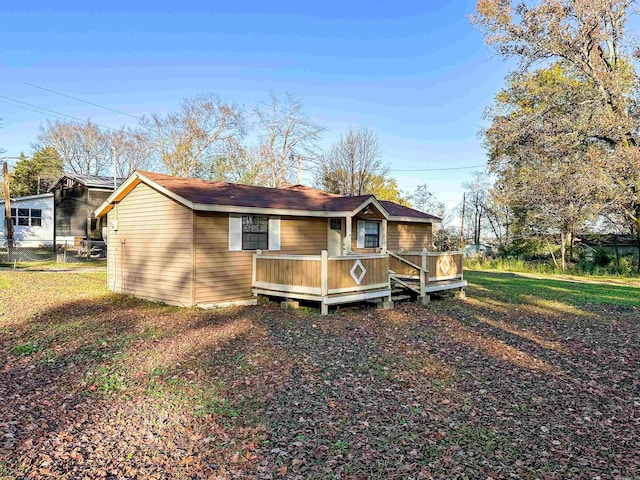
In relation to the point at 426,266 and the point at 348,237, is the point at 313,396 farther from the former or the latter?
the point at 348,237

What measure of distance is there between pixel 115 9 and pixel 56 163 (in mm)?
27238

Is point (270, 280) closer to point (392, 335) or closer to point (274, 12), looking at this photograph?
point (392, 335)

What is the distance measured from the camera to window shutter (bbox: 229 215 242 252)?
10.2 m

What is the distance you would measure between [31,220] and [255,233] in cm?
2406

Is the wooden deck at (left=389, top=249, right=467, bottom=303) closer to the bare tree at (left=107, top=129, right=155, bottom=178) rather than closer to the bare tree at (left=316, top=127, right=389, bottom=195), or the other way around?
the bare tree at (left=316, top=127, right=389, bottom=195)

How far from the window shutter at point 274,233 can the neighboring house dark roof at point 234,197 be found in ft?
1.56

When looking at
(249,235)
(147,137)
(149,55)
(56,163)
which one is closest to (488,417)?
(249,235)

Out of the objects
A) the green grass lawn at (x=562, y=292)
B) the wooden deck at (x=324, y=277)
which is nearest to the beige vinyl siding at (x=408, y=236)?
the green grass lawn at (x=562, y=292)

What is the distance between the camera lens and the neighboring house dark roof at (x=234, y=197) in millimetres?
9875

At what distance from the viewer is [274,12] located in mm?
17109

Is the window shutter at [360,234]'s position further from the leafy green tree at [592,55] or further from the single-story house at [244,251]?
the leafy green tree at [592,55]

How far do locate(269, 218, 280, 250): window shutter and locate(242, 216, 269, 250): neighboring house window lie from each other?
0.08 metres

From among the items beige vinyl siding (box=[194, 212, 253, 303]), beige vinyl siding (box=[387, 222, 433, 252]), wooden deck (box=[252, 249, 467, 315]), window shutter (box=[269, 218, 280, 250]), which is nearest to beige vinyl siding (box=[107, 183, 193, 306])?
beige vinyl siding (box=[194, 212, 253, 303])

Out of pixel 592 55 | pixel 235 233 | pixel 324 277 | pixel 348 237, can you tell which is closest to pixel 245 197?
pixel 235 233
